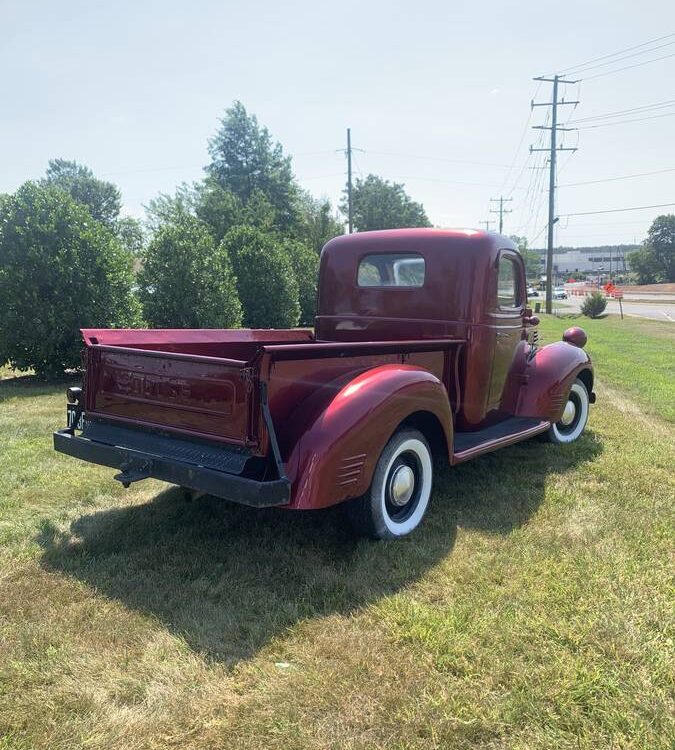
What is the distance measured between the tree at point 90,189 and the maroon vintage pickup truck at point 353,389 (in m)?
48.2

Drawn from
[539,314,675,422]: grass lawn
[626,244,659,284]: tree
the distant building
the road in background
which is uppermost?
the distant building

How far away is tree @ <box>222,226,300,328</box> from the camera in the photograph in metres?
14.8

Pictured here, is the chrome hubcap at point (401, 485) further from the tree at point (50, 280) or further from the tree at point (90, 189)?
the tree at point (90, 189)

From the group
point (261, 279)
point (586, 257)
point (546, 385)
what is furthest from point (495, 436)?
point (586, 257)

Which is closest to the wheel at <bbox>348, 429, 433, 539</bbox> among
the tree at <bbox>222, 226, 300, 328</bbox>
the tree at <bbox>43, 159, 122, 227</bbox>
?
the tree at <bbox>222, 226, 300, 328</bbox>

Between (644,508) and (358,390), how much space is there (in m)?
2.30

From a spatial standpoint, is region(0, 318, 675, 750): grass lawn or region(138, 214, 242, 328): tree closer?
region(0, 318, 675, 750): grass lawn

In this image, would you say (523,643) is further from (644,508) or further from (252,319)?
(252,319)

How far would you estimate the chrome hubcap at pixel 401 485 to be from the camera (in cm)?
354

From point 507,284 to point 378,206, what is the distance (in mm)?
51925

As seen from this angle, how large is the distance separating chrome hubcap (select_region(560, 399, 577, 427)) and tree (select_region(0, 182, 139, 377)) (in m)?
6.63

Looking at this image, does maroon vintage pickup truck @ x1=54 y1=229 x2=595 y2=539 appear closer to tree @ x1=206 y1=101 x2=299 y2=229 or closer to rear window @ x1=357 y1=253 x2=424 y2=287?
rear window @ x1=357 y1=253 x2=424 y2=287

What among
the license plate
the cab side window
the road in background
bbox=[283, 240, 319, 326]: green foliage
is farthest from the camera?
the road in background

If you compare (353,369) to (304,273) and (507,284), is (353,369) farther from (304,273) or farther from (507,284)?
(304,273)
